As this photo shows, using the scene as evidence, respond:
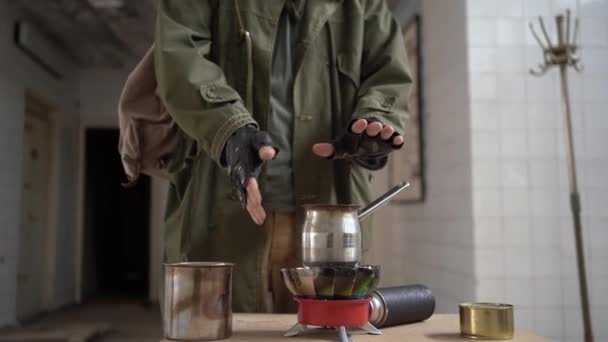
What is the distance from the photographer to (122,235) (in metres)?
8.05

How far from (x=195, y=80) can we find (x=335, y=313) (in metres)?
0.45

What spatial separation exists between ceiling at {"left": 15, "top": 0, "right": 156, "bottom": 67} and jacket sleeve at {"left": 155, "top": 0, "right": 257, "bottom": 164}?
349 cm

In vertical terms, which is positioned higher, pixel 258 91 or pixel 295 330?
pixel 258 91

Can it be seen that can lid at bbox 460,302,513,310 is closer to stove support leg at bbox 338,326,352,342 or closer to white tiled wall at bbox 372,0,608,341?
stove support leg at bbox 338,326,352,342

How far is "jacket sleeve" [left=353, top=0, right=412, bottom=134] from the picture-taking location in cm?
101

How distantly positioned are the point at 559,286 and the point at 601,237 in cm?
28

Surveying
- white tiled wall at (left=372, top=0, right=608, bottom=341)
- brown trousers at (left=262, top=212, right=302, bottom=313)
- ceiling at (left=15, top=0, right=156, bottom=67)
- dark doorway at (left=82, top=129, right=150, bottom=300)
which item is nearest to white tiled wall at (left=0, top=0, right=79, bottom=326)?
ceiling at (left=15, top=0, right=156, bottom=67)

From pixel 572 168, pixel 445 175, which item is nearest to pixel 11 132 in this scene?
pixel 445 175

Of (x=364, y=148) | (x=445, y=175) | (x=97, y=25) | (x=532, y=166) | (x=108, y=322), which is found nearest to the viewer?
(x=364, y=148)

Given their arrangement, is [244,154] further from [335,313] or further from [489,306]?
[489,306]

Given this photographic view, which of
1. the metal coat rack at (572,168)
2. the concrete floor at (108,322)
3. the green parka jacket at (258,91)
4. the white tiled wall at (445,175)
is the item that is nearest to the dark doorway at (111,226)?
the concrete floor at (108,322)

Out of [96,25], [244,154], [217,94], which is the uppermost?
[96,25]

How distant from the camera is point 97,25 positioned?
4.99 meters

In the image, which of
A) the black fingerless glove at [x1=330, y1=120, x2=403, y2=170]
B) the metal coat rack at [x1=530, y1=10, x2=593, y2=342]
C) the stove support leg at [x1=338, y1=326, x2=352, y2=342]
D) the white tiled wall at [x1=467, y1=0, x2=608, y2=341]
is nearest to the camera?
the stove support leg at [x1=338, y1=326, x2=352, y2=342]
